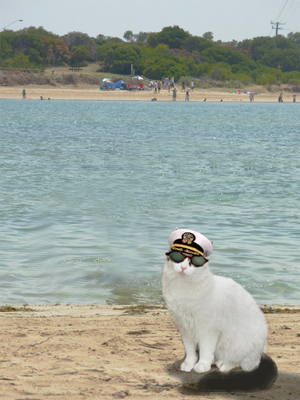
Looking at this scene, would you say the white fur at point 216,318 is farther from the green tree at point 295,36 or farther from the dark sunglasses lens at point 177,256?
the green tree at point 295,36

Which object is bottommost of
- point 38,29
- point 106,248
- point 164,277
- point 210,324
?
point 106,248

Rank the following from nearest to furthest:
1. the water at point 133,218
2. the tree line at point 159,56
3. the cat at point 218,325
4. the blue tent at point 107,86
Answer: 1. the cat at point 218,325
2. the water at point 133,218
3. the blue tent at point 107,86
4. the tree line at point 159,56

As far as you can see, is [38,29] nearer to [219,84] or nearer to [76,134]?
[219,84]

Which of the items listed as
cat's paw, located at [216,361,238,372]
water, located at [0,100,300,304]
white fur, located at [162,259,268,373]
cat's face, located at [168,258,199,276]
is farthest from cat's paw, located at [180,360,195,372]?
water, located at [0,100,300,304]

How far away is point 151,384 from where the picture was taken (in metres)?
4.24

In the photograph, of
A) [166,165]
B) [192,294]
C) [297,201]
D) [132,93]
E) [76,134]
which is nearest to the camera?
[192,294]

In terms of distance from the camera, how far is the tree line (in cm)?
11919

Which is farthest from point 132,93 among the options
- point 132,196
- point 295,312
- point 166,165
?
point 295,312

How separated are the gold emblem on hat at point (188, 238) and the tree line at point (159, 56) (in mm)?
111940

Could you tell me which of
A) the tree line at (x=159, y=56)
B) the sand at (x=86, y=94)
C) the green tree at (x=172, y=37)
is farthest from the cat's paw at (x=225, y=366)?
the green tree at (x=172, y=37)

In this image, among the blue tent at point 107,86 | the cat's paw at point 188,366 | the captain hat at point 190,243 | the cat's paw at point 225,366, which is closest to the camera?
the captain hat at point 190,243

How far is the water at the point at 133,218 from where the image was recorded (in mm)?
8805

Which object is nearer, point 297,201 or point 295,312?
point 295,312

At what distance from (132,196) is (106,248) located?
5732mm
